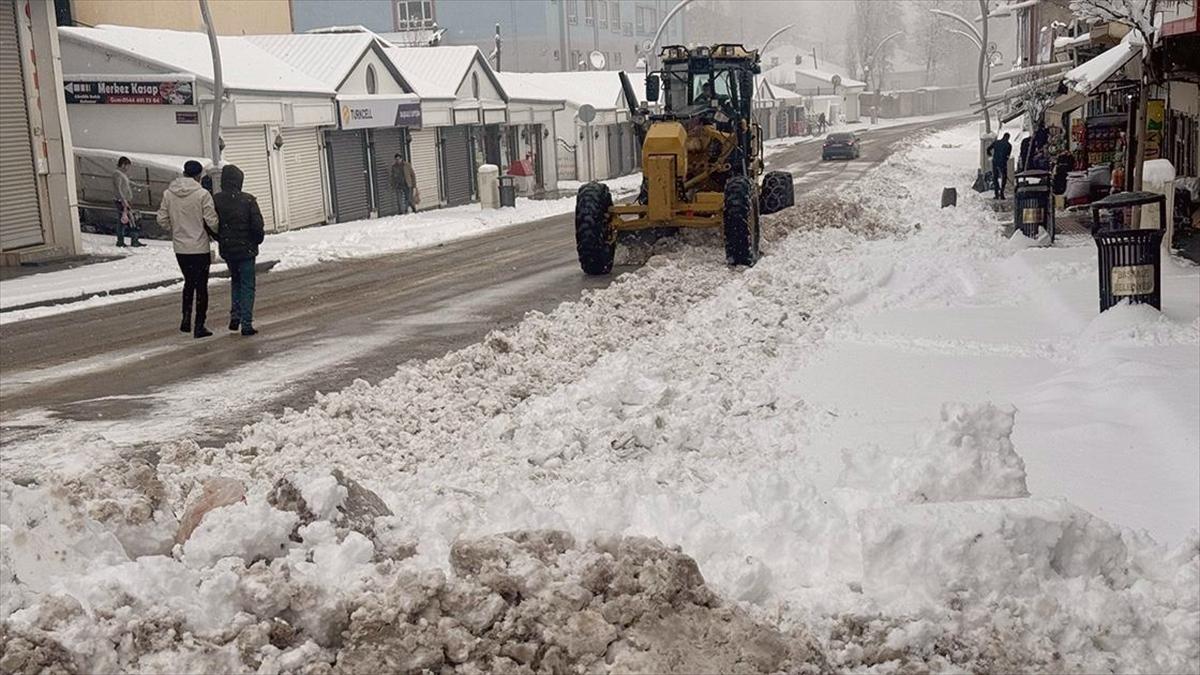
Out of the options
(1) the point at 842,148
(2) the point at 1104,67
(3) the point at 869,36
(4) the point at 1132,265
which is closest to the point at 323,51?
(2) the point at 1104,67

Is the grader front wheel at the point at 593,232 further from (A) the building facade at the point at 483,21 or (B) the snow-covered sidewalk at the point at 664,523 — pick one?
(A) the building facade at the point at 483,21

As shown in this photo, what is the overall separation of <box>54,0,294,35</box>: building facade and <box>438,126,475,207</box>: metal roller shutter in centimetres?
798

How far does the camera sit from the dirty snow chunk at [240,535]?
15.6 feet

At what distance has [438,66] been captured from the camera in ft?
130

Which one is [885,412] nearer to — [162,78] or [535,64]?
[162,78]

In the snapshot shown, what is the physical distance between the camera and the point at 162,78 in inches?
1011

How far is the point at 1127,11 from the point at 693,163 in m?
6.14

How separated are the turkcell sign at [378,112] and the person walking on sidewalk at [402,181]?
3.47 feet

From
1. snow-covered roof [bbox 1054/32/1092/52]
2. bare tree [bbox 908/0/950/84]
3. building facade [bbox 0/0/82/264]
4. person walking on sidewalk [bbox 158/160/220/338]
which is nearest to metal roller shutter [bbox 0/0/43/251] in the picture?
building facade [bbox 0/0/82/264]

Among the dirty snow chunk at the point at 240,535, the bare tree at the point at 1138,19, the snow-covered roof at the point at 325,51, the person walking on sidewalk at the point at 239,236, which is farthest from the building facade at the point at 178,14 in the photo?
the dirty snow chunk at the point at 240,535

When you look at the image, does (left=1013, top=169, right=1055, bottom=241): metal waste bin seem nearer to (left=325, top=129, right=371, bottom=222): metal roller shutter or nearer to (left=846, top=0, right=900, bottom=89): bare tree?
(left=325, top=129, right=371, bottom=222): metal roller shutter

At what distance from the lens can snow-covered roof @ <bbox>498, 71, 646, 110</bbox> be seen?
152 feet

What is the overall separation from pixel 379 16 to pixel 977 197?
173 ft

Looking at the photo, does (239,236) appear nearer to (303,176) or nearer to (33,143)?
(33,143)
